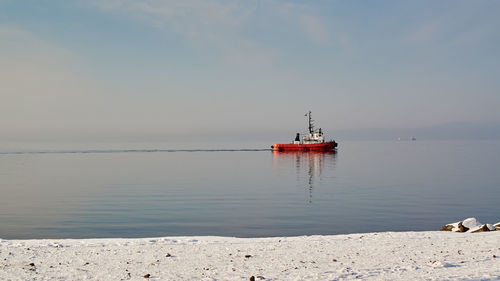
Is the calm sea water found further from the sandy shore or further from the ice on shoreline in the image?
the sandy shore

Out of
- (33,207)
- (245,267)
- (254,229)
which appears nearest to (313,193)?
(254,229)

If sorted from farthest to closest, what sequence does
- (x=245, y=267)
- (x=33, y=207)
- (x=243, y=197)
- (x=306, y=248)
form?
(x=243, y=197) → (x=33, y=207) → (x=306, y=248) → (x=245, y=267)

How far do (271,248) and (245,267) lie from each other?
95.9 inches

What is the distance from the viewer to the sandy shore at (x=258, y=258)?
966cm

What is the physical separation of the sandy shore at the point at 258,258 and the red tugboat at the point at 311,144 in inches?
5213

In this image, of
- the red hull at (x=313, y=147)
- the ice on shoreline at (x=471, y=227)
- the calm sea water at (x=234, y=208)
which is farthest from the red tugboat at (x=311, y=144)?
the ice on shoreline at (x=471, y=227)

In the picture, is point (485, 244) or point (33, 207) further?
point (33, 207)

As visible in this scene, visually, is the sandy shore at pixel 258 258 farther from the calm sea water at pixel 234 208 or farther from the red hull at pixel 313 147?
the red hull at pixel 313 147

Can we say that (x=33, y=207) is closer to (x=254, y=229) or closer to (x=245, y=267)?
(x=254, y=229)

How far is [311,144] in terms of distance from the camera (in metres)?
146

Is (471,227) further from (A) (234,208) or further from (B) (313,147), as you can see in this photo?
(B) (313,147)

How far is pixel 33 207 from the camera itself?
3077cm

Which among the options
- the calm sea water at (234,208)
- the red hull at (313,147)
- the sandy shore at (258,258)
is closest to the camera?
the sandy shore at (258,258)

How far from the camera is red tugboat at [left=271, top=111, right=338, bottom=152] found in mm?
145625
